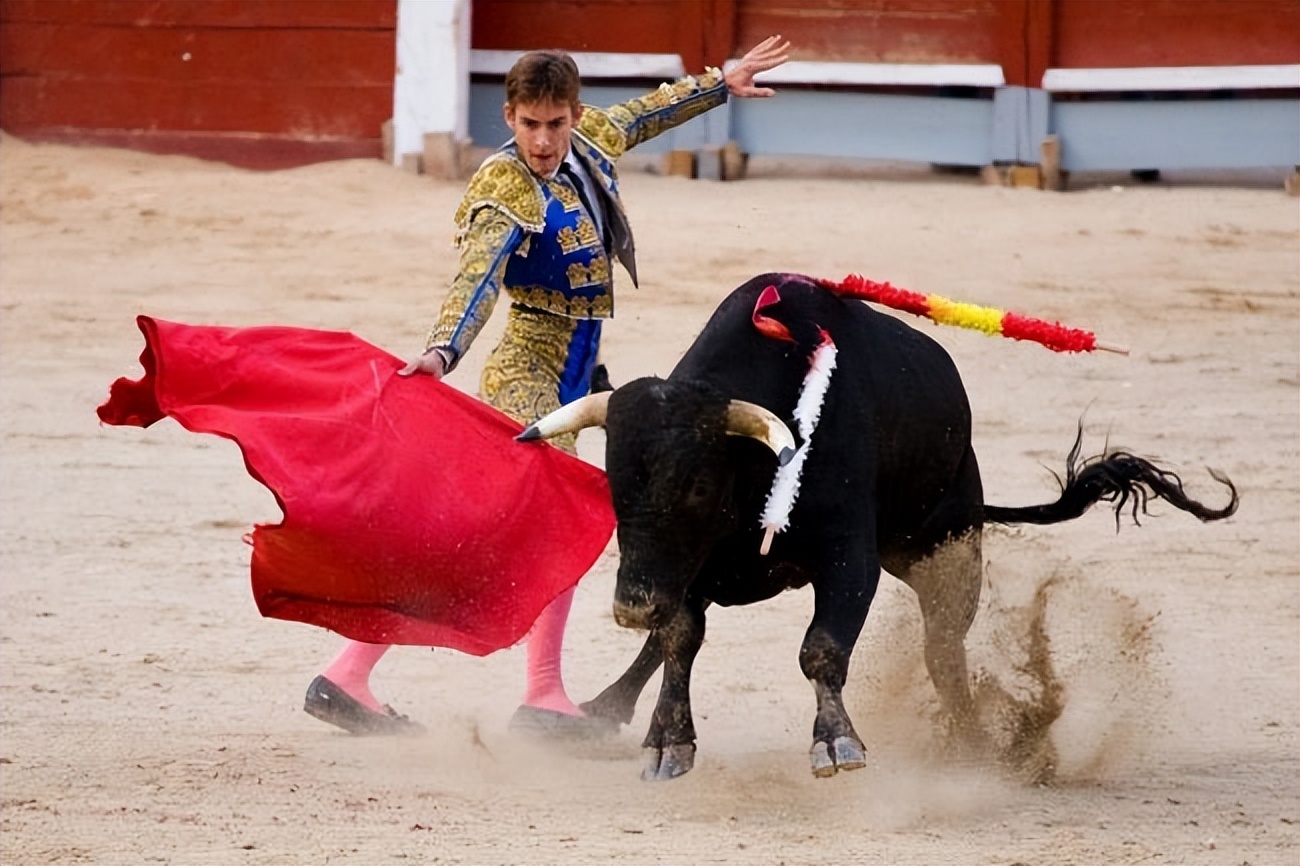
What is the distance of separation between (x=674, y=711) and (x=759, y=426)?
0.50 metres

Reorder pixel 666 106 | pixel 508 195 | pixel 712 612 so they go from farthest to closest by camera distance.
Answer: pixel 712 612 < pixel 666 106 < pixel 508 195

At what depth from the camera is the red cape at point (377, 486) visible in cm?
369

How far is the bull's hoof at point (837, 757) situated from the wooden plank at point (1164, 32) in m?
6.00

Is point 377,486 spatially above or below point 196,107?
below

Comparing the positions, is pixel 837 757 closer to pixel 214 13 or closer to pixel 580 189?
pixel 580 189

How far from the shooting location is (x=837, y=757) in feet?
11.1

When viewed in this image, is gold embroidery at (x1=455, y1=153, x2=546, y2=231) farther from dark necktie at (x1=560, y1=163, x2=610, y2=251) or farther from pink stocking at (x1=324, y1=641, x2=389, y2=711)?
pink stocking at (x1=324, y1=641, x2=389, y2=711)

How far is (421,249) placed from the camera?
8.02 meters

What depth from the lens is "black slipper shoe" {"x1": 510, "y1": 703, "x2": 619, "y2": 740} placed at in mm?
4066

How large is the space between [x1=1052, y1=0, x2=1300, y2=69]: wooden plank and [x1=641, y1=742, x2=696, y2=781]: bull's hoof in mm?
5810

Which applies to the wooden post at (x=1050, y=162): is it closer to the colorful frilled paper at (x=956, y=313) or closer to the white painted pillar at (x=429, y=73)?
the white painted pillar at (x=429, y=73)

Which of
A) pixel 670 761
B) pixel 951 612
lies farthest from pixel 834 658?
pixel 951 612

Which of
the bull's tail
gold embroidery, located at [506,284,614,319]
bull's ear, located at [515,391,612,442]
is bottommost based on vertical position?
the bull's tail

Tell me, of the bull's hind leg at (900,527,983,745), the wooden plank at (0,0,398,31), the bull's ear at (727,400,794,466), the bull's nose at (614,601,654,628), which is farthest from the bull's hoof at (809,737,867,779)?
the wooden plank at (0,0,398,31)
